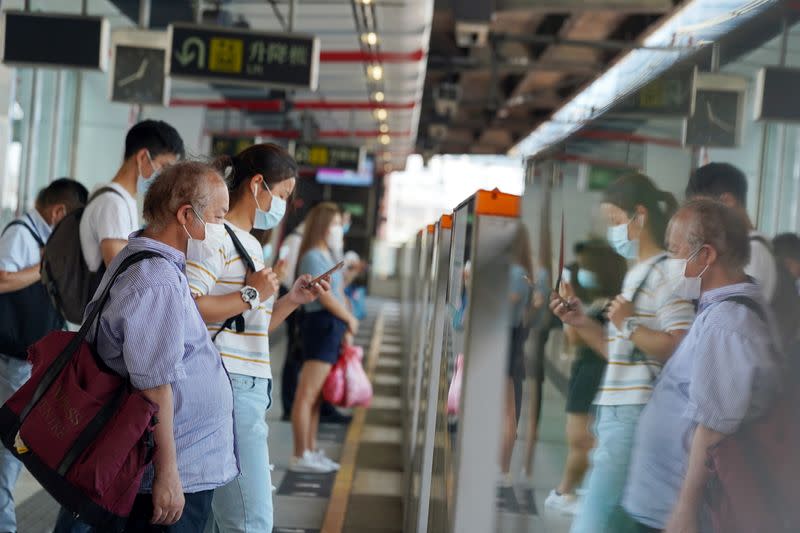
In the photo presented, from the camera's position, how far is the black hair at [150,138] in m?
3.73

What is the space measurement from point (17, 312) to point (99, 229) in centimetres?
77

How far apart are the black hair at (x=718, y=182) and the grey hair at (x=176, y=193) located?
149 centimetres

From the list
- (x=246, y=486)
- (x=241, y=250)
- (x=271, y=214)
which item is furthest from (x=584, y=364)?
(x=271, y=214)

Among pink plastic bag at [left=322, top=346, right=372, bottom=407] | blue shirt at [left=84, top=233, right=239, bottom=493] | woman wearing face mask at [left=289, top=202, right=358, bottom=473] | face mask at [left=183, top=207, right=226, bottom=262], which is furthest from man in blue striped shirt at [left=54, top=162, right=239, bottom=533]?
pink plastic bag at [left=322, top=346, right=372, bottom=407]

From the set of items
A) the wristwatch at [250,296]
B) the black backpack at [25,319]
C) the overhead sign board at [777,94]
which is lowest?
the black backpack at [25,319]

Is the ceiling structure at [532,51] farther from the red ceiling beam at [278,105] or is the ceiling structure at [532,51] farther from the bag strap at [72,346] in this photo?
the bag strap at [72,346]

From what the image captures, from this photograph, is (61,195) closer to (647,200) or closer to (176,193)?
(176,193)

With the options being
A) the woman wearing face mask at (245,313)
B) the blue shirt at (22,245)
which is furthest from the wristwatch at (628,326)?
the blue shirt at (22,245)

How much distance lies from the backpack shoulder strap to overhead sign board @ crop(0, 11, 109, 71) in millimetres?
4601

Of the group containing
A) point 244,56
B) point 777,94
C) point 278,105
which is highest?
point 278,105

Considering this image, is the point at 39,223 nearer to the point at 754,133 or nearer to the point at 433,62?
the point at 754,133

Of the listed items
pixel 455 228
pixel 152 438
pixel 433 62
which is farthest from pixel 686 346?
pixel 433 62

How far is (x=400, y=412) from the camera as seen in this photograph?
882 cm

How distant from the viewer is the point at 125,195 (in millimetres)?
3680
